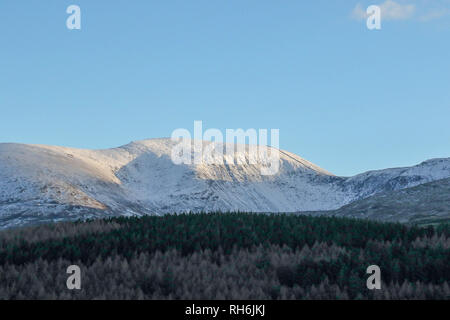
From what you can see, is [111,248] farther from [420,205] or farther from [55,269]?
[420,205]

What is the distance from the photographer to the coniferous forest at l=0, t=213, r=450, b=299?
9852 mm

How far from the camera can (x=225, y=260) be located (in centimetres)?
1243

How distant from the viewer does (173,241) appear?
1417cm

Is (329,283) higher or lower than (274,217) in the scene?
lower

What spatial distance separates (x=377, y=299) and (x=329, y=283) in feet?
4.32

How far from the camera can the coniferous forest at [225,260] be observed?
985 cm

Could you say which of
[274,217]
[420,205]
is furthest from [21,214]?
[274,217]

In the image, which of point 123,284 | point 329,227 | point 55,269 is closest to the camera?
point 123,284
